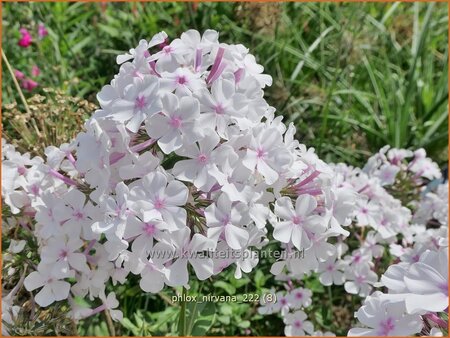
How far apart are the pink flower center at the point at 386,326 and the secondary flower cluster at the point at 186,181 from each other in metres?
0.26

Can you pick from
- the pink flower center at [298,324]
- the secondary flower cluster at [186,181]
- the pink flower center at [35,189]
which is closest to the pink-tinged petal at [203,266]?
the secondary flower cluster at [186,181]

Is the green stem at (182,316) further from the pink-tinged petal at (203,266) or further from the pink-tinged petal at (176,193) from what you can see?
the pink-tinged petal at (176,193)

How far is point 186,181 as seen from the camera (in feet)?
3.47

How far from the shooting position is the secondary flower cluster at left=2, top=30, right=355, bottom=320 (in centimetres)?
100

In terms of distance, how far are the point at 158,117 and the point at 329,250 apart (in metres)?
0.40

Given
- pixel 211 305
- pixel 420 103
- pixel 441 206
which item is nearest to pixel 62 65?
pixel 211 305

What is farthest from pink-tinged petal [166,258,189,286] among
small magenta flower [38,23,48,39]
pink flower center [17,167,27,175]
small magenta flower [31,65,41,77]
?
small magenta flower [38,23,48,39]

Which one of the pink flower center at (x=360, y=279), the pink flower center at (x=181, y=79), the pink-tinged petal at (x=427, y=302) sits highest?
the pink flower center at (x=181, y=79)

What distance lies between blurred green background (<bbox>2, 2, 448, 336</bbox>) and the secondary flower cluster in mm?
666

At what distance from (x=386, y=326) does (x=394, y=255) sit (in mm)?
1005

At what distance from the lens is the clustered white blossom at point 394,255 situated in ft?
2.52

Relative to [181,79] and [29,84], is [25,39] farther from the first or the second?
[181,79]

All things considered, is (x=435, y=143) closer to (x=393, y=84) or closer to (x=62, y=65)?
(x=393, y=84)

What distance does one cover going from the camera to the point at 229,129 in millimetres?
1048
